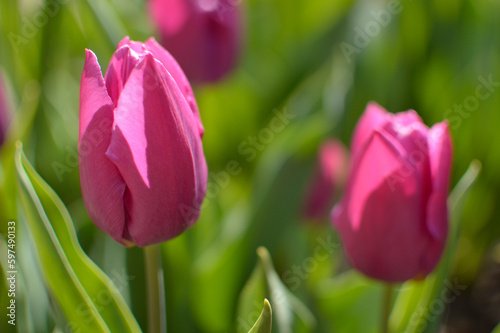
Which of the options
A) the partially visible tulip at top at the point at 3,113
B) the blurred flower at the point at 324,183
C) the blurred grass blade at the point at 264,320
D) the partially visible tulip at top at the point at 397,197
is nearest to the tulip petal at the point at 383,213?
the partially visible tulip at top at the point at 397,197

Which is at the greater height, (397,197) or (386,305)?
(397,197)

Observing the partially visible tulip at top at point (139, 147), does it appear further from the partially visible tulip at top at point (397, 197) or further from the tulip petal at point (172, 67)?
the partially visible tulip at top at point (397, 197)

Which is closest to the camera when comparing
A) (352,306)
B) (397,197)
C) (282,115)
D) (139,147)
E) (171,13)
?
(139,147)

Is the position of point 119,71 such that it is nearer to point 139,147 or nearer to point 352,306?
point 139,147

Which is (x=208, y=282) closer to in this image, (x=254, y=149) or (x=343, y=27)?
(x=254, y=149)

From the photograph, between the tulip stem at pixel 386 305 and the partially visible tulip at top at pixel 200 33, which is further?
the partially visible tulip at top at pixel 200 33

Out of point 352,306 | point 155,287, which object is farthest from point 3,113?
point 352,306

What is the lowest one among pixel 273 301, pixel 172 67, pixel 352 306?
pixel 352 306
